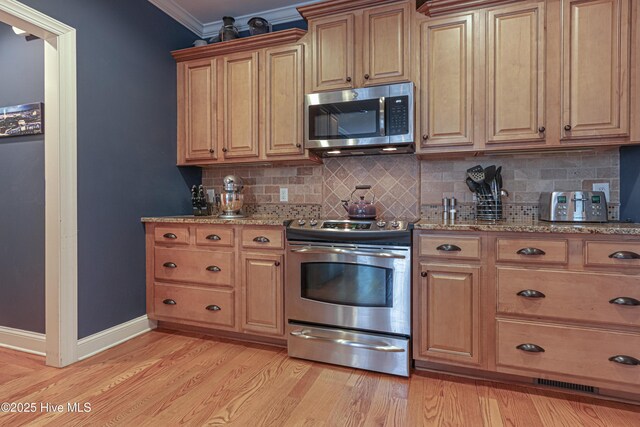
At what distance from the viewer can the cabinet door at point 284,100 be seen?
2.63 meters

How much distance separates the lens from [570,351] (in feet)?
5.84

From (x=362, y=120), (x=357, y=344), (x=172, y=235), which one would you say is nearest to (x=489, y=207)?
(x=362, y=120)

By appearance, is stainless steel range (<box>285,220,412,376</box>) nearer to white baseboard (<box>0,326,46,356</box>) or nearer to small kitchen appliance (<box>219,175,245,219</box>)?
small kitchen appliance (<box>219,175,245,219</box>)

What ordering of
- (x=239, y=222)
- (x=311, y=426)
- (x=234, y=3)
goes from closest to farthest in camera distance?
(x=311, y=426) → (x=239, y=222) → (x=234, y=3)

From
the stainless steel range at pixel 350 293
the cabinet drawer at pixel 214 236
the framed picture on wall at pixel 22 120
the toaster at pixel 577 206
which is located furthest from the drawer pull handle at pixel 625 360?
the framed picture on wall at pixel 22 120

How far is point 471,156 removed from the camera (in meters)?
2.49

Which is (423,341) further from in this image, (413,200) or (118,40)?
(118,40)

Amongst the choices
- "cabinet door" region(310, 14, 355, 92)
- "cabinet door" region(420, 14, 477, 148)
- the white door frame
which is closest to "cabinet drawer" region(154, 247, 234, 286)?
the white door frame

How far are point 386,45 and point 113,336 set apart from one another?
2864 millimetres

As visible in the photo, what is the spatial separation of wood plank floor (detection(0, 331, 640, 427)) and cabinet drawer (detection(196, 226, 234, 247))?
2.59ft

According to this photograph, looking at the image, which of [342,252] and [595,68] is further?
[342,252]

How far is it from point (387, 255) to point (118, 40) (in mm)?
2486

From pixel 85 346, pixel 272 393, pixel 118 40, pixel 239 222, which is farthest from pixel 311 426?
pixel 118 40

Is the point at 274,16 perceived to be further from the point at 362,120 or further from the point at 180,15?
the point at 362,120
